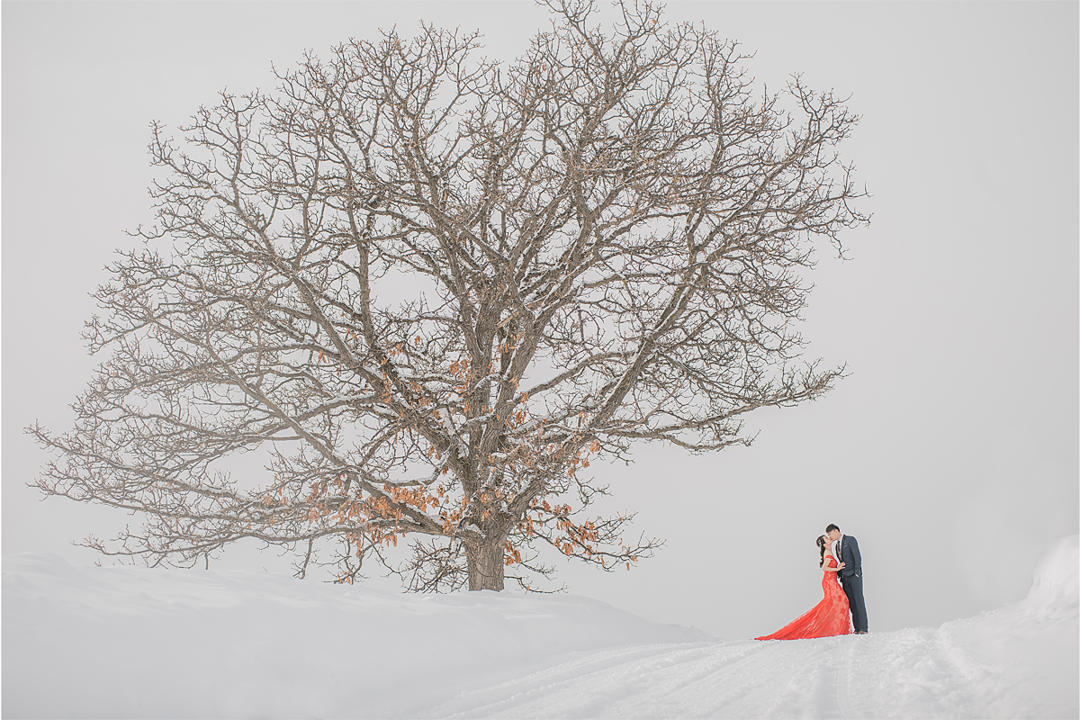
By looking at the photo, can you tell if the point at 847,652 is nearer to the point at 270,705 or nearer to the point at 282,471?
the point at 270,705

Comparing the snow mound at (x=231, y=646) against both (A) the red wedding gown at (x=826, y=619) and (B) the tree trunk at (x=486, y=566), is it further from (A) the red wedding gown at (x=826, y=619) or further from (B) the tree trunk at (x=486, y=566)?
(A) the red wedding gown at (x=826, y=619)

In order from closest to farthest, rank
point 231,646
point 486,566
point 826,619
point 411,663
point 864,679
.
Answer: point 864,679
point 231,646
point 411,663
point 826,619
point 486,566

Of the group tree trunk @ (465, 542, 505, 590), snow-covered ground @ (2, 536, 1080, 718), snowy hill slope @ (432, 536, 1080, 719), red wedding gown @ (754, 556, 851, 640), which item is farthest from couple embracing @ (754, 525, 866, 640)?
snowy hill slope @ (432, 536, 1080, 719)

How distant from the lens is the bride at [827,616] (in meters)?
11.2

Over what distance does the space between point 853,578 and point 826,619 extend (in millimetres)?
674

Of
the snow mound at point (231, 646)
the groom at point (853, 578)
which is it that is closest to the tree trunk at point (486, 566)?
the snow mound at point (231, 646)

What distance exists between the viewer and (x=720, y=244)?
484 inches

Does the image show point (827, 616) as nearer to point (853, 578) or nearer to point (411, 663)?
point (853, 578)

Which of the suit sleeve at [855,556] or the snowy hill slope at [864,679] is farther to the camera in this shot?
the suit sleeve at [855,556]

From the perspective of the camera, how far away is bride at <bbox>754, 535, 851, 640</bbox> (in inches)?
439

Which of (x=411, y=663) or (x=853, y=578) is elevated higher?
(x=853, y=578)

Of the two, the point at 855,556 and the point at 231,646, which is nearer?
the point at 231,646

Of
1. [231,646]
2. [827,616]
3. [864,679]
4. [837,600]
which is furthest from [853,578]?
[231,646]

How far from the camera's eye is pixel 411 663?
22.7 ft
